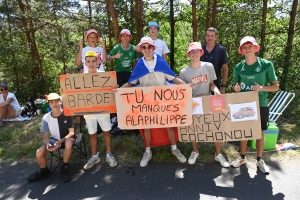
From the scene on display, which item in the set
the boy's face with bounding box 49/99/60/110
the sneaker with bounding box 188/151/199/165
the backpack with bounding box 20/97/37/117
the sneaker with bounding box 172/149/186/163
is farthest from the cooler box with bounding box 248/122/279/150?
the backpack with bounding box 20/97/37/117

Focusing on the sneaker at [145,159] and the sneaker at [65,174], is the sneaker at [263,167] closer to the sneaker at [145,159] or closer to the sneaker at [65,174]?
the sneaker at [145,159]

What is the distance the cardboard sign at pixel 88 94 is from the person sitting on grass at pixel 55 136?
0.14 meters

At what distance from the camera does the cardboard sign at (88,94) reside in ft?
12.7

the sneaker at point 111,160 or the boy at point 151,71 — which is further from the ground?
the boy at point 151,71

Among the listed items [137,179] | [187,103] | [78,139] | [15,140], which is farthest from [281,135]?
[15,140]

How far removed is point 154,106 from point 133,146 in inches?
51.7

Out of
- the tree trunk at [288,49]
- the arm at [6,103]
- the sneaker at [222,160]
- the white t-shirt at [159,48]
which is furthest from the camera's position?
the tree trunk at [288,49]

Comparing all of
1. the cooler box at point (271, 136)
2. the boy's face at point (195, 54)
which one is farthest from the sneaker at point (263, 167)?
the boy's face at point (195, 54)

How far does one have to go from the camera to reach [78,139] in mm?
4133

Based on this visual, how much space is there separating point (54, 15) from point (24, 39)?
205 cm

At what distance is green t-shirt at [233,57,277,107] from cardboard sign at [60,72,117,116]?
1.96m

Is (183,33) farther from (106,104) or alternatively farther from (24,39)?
(106,104)

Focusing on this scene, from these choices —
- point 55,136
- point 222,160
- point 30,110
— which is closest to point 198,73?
point 222,160

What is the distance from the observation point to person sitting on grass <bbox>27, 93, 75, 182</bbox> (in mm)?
3740
